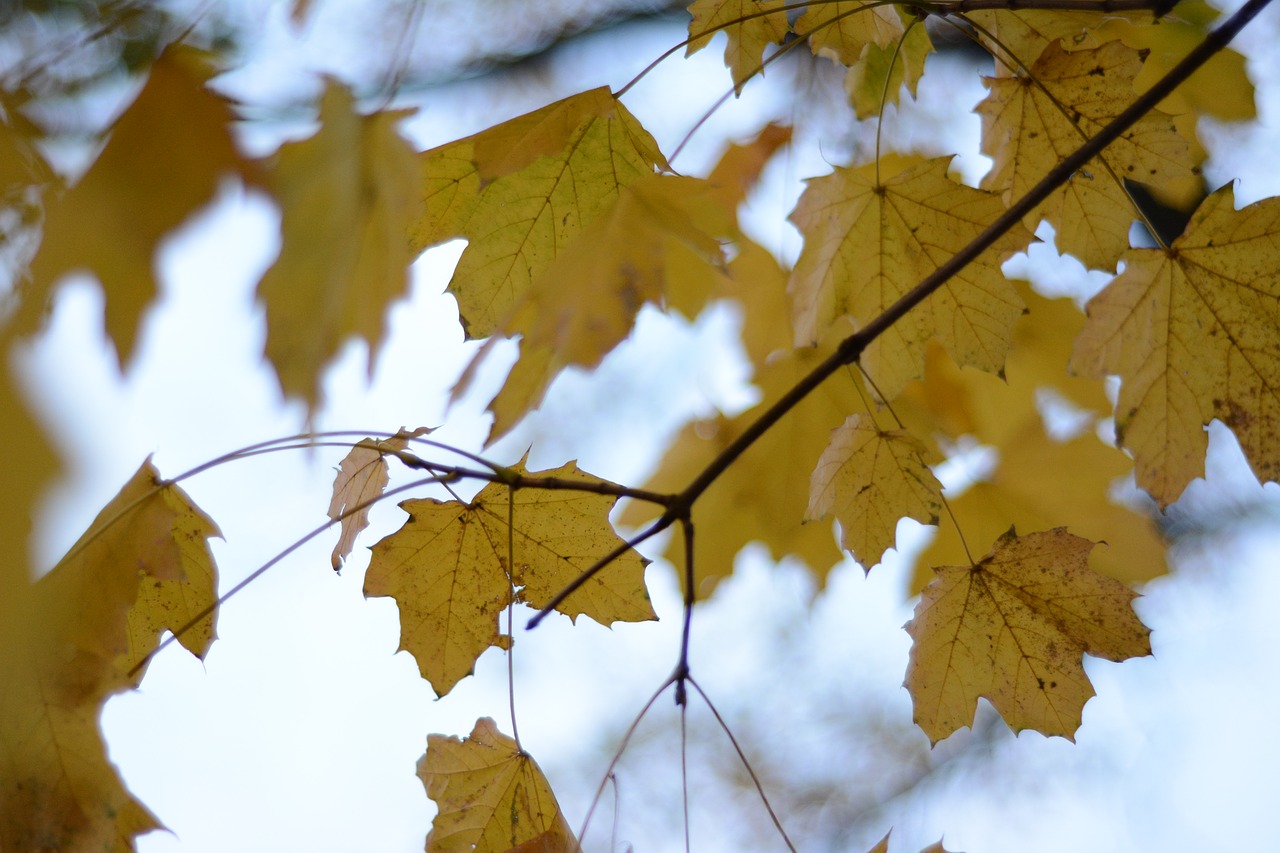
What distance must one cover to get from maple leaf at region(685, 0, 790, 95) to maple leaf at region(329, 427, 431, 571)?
584 mm

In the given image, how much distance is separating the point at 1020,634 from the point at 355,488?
0.78m

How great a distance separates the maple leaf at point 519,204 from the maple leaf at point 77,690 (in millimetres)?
382

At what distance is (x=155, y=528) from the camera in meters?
0.88

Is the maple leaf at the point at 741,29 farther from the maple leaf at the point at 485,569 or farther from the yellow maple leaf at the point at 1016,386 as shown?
the yellow maple leaf at the point at 1016,386

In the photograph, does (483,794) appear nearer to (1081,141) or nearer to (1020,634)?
(1020,634)

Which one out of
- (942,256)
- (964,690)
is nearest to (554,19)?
(942,256)

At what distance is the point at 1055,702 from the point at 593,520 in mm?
542

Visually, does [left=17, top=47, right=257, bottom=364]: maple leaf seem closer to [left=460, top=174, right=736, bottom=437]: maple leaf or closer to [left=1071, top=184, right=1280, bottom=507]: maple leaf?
[left=460, top=174, right=736, bottom=437]: maple leaf

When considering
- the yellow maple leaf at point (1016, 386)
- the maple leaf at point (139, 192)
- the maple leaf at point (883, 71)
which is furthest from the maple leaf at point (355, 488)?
the yellow maple leaf at point (1016, 386)

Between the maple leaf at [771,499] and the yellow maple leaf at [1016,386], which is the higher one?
the yellow maple leaf at [1016,386]

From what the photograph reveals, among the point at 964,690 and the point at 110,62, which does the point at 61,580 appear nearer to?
the point at 110,62

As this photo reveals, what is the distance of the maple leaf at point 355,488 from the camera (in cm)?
102

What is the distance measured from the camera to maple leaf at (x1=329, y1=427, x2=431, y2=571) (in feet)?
3.35

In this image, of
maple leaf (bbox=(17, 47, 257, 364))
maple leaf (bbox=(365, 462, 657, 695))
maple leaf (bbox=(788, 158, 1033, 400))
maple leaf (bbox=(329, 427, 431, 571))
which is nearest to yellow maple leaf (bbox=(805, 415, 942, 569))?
maple leaf (bbox=(788, 158, 1033, 400))
